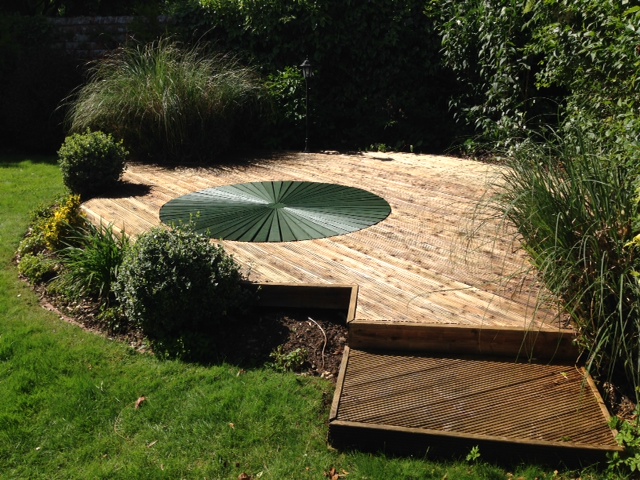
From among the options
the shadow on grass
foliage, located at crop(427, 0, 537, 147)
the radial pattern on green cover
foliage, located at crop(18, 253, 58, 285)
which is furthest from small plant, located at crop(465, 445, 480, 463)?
the shadow on grass

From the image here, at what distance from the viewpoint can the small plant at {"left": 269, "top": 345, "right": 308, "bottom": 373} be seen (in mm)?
3186

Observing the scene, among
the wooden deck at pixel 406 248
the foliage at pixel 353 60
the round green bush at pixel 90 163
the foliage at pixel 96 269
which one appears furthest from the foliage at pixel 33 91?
the foliage at pixel 96 269

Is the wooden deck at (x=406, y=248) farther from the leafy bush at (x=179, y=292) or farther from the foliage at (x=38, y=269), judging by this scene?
the foliage at (x=38, y=269)

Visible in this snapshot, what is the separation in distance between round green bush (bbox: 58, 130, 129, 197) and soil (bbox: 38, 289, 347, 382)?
229 centimetres

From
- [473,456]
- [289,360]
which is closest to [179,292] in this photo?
[289,360]

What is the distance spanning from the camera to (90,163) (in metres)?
5.76

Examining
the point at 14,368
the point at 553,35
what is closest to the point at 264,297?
the point at 14,368

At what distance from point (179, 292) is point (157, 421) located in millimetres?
759

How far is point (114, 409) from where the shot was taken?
2936mm

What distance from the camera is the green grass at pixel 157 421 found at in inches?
99.7

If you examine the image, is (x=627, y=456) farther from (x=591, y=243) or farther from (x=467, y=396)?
(x=591, y=243)

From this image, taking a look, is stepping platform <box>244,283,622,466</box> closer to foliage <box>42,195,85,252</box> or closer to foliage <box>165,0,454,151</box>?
foliage <box>42,195,85,252</box>

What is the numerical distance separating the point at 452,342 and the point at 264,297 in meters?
1.18

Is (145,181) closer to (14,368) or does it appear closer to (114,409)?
(14,368)
